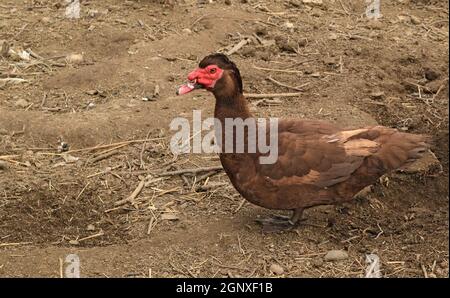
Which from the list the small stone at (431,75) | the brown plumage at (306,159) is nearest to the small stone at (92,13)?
the small stone at (431,75)

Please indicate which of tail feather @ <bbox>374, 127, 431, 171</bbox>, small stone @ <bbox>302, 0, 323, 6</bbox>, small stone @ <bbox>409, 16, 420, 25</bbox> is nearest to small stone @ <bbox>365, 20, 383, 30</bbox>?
small stone @ <bbox>409, 16, 420, 25</bbox>

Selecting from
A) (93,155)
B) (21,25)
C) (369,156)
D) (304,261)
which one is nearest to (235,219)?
(304,261)

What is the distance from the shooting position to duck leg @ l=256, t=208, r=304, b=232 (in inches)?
169

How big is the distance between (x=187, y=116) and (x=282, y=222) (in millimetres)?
1396

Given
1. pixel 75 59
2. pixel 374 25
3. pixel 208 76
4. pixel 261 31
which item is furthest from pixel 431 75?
pixel 75 59

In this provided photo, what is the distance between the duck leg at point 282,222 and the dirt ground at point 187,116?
42 millimetres

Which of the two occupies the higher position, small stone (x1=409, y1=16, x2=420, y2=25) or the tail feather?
small stone (x1=409, y1=16, x2=420, y2=25)

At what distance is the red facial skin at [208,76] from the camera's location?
13.3 ft

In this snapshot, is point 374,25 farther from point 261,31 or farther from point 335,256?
point 335,256

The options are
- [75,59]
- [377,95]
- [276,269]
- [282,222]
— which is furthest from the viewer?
[75,59]

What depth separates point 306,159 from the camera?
407 cm

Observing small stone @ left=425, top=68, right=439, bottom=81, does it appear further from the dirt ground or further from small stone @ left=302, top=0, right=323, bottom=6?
small stone @ left=302, top=0, right=323, bottom=6

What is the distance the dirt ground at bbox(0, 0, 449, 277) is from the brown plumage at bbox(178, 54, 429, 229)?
29 cm
